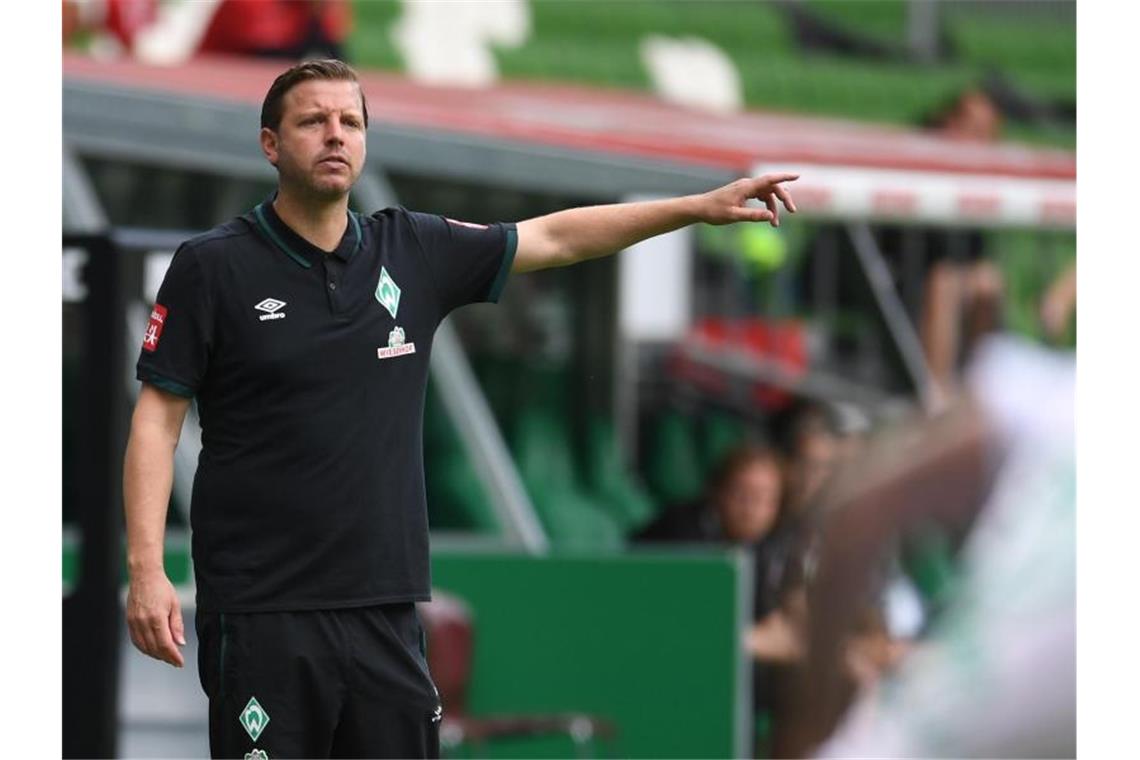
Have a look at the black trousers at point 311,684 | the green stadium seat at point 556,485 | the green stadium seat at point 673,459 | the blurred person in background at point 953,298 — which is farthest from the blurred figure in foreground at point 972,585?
the black trousers at point 311,684

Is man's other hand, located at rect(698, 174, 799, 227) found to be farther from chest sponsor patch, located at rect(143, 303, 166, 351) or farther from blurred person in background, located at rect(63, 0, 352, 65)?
blurred person in background, located at rect(63, 0, 352, 65)

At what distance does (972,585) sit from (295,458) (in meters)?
6.07

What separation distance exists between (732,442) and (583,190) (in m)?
1.68

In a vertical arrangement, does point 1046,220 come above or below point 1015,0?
below

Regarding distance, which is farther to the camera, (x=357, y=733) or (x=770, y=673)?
(x=770, y=673)

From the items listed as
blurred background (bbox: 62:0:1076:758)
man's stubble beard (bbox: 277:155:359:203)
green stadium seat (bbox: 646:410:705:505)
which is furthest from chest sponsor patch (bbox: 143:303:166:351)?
green stadium seat (bbox: 646:410:705:505)

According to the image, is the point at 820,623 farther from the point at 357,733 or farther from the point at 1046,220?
the point at 357,733

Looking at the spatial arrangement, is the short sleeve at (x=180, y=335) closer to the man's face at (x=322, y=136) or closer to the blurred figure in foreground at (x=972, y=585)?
the man's face at (x=322, y=136)

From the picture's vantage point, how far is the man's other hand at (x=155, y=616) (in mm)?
4176

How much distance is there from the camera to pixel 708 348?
1127 centimetres

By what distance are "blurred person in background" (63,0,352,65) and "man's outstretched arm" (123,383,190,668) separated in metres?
6.58

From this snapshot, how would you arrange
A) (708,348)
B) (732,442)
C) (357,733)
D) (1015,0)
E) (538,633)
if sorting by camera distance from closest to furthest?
1. (357,733)
2. (538,633)
3. (732,442)
4. (708,348)
5. (1015,0)

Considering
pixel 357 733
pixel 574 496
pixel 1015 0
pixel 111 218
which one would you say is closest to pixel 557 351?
pixel 574 496

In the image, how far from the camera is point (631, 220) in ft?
14.9
